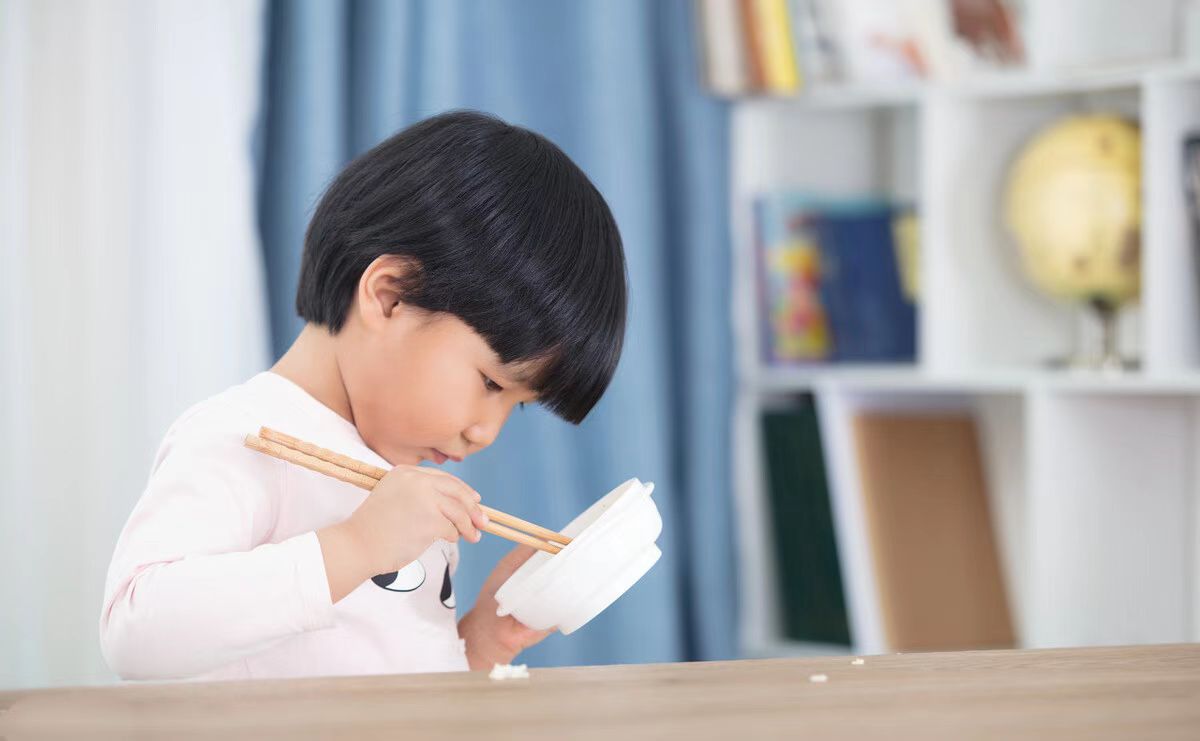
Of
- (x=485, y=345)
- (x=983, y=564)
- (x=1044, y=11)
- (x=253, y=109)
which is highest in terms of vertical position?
(x=1044, y=11)

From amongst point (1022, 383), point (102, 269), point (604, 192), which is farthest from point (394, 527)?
point (1022, 383)

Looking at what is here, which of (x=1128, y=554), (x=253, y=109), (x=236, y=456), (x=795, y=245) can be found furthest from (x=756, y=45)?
(x=236, y=456)

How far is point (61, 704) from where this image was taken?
46 centimetres

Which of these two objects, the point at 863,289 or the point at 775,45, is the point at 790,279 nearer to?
the point at 863,289

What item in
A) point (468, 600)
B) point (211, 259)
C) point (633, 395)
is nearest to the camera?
point (211, 259)

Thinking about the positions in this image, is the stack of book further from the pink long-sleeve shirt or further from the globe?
the pink long-sleeve shirt

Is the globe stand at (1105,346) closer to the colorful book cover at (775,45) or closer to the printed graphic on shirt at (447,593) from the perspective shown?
the colorful book cover at (775,45)

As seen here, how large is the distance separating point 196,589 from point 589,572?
219mm

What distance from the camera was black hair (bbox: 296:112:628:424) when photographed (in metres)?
0.86

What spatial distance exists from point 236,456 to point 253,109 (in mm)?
715

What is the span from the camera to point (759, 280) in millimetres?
1964

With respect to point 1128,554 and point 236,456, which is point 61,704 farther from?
point 1128,554

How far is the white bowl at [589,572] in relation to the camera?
734mm

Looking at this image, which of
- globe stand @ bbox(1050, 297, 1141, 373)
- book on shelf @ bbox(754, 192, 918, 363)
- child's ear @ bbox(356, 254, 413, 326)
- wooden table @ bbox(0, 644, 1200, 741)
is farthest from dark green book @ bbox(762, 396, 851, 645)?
wooden table @ bbox(0, 644, 1200, 741)
